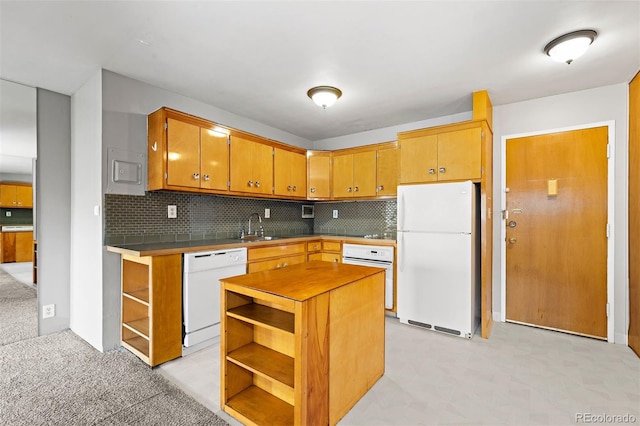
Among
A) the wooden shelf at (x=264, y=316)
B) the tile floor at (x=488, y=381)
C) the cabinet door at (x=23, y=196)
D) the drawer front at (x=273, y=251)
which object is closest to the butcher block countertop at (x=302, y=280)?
the wooden shelf at (x=264, y=316)

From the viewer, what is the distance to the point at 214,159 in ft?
10.2

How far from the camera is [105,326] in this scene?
2.52 m

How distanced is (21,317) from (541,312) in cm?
568

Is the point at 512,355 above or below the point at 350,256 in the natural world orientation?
below

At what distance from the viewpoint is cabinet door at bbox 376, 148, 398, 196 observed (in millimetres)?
3834

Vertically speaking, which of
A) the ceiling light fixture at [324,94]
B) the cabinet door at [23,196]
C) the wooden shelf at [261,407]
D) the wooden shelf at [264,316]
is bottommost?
the wooden shelf at [261,407]

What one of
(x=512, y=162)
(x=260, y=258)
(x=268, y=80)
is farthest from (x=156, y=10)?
(x=512, y=162)

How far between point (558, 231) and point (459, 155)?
1283 mm

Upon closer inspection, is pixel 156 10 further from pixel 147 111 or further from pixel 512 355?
pixel 512 355

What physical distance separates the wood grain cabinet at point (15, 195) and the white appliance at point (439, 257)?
26.8 ft

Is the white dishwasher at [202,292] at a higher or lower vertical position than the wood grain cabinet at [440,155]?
lower

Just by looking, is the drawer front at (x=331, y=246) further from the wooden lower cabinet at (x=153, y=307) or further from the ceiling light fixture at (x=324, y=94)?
the wooden lower cabinet at (x=153, y=307)

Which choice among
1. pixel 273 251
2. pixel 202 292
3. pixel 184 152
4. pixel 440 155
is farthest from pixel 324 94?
pixel 202 292

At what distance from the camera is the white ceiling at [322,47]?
1.80 meters
